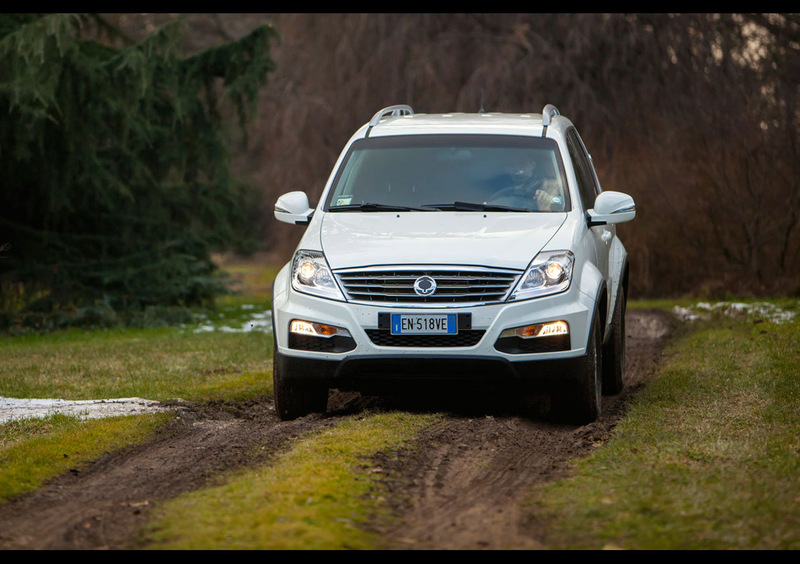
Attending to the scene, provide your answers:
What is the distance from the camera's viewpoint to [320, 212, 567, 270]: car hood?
777 cm

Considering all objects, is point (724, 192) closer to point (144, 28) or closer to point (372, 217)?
point (372, 217)

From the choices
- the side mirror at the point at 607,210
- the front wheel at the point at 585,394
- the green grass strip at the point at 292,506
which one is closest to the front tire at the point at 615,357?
the side mirror at the point at 607,210

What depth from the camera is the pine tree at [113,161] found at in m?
15.9

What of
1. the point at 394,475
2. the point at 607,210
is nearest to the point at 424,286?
the point at 394,475

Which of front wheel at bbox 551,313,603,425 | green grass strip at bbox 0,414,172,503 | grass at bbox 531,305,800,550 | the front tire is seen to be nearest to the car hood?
front wheel at bbox 551,313,603,425

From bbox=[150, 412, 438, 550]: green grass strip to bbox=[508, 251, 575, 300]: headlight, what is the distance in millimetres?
1342

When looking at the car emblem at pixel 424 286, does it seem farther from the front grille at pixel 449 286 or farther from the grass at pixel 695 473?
the grass at pixel 695 473

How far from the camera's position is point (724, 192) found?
19547 mm

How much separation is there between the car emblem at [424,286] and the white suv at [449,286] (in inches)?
0.4

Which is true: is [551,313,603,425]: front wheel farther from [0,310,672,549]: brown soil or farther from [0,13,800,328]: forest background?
[0,13,800,328]: forest background

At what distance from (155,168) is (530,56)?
25.4 ft

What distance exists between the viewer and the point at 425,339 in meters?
7.69

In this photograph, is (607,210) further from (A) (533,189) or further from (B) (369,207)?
(B) (369,207)
